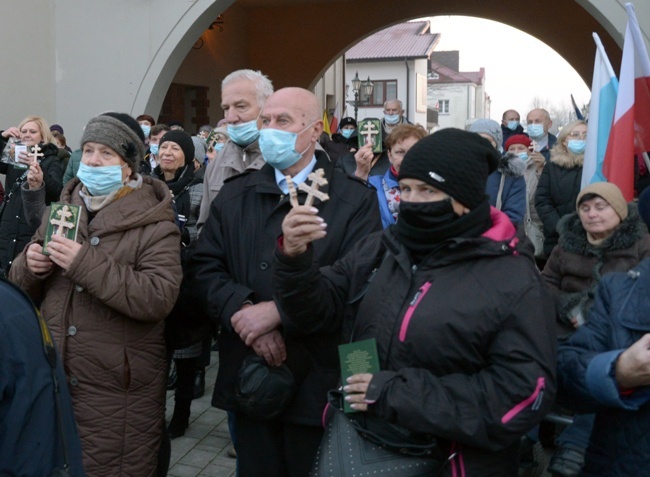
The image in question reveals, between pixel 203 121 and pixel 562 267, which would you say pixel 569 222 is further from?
pixel 203 121

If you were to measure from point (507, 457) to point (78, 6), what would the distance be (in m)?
9.16

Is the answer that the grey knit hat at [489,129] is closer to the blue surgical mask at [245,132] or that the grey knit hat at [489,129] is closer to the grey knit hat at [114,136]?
the blue surgical mask at [245,132]

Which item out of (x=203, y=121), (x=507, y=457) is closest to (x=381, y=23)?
(x=203, y=121)

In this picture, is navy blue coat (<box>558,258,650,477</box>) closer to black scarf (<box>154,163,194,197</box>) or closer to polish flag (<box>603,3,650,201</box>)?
polish flag (<box>603,3,650,201</box>)

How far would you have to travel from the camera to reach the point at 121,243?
2.94 m

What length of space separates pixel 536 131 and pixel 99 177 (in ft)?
22.1

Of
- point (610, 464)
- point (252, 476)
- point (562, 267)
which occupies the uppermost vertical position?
point (562, 267)

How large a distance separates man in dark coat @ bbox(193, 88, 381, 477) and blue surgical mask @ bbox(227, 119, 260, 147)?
705 millimetres

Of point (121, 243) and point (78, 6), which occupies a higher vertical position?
point (78, 6)

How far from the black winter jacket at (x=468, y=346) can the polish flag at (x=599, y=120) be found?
265cm

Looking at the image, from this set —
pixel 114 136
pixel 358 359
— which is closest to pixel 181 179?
pixel 114 136

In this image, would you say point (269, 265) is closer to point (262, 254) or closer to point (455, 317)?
point (262, 254)

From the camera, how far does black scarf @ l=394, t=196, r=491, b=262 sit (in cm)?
213

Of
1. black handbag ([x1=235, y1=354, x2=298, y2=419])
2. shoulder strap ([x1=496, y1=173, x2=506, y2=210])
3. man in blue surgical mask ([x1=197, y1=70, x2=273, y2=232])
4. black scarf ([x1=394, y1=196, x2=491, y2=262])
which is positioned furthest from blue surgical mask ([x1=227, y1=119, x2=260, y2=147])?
shoulder strap ([x1=496, y1=173, x2=506, y2=210])
